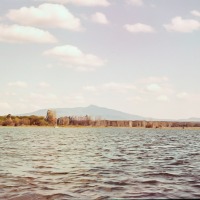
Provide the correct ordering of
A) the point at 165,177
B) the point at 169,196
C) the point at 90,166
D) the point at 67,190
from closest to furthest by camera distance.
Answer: the point at 169,196 → the point at 67,190 → the point at 165,177 → the point at 90,166

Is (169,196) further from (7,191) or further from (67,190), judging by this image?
(7,191)

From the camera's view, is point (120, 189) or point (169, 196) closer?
point (169, 196)

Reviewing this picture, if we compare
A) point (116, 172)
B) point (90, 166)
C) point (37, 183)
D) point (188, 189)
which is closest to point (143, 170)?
point (116, 172)

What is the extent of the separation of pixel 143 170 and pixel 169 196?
9668mm

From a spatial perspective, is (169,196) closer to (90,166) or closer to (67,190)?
(67,190)

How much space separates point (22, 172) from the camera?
2386 cm

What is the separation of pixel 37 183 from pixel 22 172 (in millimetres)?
4736

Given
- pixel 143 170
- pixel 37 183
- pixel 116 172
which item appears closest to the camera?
pixel 37 183

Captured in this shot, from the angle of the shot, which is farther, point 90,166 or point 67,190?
point 90,166

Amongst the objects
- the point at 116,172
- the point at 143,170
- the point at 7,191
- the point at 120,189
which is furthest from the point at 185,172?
the point at 7,191

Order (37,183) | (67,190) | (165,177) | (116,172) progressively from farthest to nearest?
(116,172), (165,177), (37,183), (67,190)

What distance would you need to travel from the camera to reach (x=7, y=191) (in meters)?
17.1

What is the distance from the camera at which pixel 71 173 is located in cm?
2350

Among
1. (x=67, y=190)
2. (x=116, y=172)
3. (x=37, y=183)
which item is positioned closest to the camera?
(x=67, y=190)
